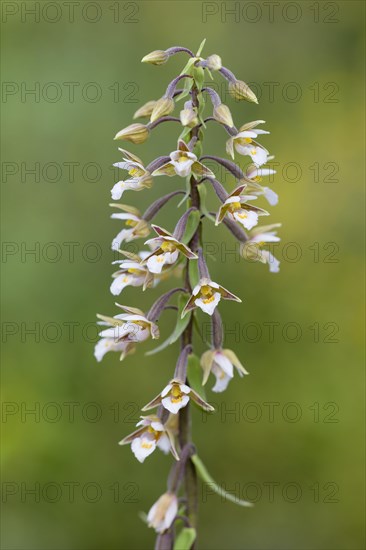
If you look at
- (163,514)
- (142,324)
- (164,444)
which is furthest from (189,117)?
(163,514)

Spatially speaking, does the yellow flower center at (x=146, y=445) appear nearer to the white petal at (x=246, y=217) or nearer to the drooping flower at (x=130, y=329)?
the drooping flower at (x=130, y=329)

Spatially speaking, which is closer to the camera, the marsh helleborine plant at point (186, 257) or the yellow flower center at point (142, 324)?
the marsh helleborine plant at point (186, 257)

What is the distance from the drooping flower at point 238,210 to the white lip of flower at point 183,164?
0.15 m

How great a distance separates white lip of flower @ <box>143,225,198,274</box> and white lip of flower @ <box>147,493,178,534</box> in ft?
3.57

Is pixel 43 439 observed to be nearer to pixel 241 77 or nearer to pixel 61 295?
pixel 61 295

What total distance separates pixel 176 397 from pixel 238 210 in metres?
0.88

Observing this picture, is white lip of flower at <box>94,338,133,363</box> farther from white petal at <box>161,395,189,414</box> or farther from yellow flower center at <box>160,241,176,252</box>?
yellow flower center at <box>160,241,176,252</box>

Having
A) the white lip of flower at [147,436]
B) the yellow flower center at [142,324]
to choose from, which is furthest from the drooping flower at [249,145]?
the white lip of flower at [147,436]

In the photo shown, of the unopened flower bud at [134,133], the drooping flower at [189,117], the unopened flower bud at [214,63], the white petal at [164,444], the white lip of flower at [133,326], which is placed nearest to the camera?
the drooping flower at [189,117]

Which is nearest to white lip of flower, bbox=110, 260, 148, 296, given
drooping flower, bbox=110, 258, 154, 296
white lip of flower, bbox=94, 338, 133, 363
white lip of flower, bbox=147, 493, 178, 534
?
drooping flower, bbox=110, 258, 154, 296

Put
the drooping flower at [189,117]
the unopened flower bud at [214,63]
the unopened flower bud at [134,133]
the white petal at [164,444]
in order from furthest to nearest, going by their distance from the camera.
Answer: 1. the white petal at [164,444]
2. the unopened flower bud at [134,133]
3. the unopened flower bud at [214,63]
4. the drooping flower at [189,117]

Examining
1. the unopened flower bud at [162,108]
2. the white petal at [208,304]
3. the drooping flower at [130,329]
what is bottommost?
the drooping flower at [130,329]

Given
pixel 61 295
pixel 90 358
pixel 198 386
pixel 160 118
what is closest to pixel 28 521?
pixel 90 358

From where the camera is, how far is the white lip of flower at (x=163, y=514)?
3.19 meters
